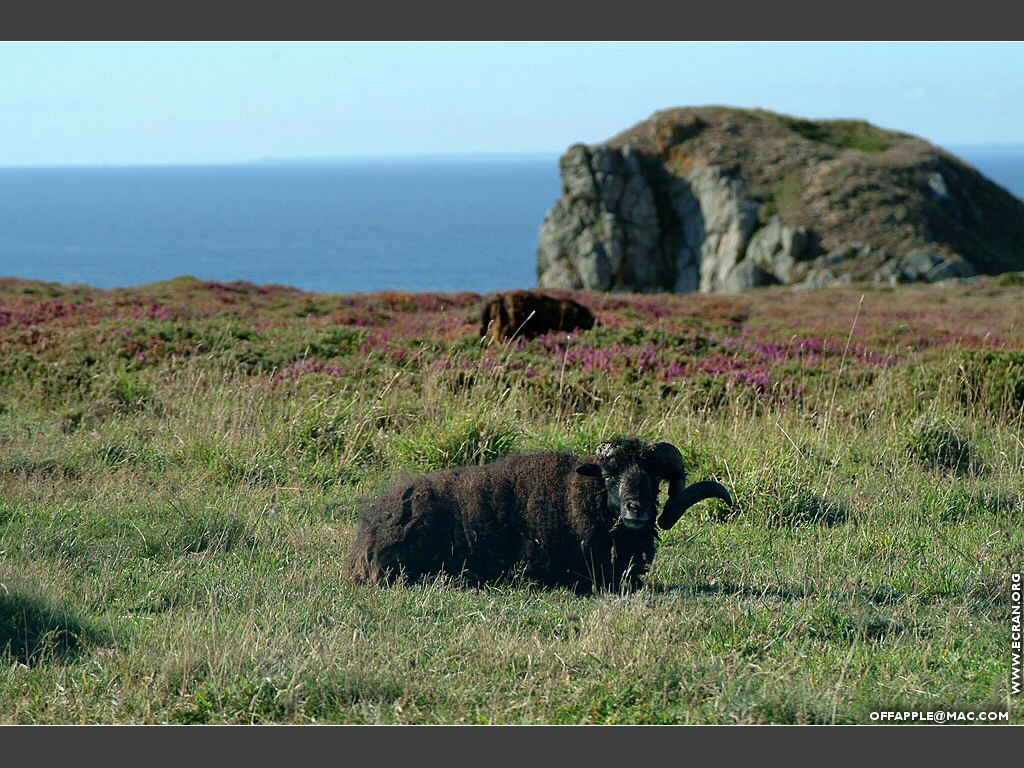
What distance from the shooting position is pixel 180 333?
57.8ft

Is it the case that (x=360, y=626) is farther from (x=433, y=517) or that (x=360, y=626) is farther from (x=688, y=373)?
(x=688, y=373)

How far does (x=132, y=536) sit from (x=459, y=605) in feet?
10.1

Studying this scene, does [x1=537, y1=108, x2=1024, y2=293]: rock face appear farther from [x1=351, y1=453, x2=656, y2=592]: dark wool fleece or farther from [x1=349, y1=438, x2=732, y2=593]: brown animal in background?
[x1=351, y1=453, x2=656, y2=592]: dark wool fleece

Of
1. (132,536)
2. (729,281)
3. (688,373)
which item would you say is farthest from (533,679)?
(729,281)

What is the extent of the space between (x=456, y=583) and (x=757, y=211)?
66.5 m

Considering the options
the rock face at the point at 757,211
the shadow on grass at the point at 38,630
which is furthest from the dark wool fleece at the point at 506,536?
the rock face at the point at 757,211

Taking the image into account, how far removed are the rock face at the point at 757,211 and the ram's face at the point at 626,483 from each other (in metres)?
55.0

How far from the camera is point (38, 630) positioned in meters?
6.00

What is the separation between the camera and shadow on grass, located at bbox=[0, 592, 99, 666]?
578 centimetres

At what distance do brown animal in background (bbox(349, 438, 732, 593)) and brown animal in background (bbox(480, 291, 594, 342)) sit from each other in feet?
30.4

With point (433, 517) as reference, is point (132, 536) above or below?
below

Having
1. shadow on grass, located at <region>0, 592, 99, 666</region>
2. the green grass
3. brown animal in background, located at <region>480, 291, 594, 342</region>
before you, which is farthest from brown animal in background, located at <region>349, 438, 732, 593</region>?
the green grass

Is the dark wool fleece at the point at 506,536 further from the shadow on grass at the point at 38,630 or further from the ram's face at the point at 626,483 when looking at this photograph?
the shadow on grass at the point at 38,630

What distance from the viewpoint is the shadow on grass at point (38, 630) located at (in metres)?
5.78
